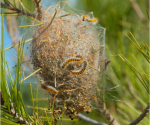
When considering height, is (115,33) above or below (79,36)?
above

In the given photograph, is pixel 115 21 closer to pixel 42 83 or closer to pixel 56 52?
pixel 56 52

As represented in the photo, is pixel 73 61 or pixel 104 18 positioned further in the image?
pixel 104 18

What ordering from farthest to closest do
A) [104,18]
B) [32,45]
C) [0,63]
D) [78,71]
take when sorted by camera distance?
[104,18] < [32,45] < [78,71] < [0,63]

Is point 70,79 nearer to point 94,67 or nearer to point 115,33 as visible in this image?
point 94,67

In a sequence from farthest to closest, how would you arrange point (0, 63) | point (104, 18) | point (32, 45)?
1. point (104, 18)
2. point (32, 45)
3. point (0, 63)

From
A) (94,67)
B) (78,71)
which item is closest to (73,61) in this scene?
(78,71)

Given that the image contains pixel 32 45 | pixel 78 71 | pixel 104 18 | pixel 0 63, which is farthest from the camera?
pixel 104 18

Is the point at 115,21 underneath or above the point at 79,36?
above

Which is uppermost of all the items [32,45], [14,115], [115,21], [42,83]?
[115,21]

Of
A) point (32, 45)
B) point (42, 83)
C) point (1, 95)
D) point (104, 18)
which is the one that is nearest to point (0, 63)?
point (1, 95)
